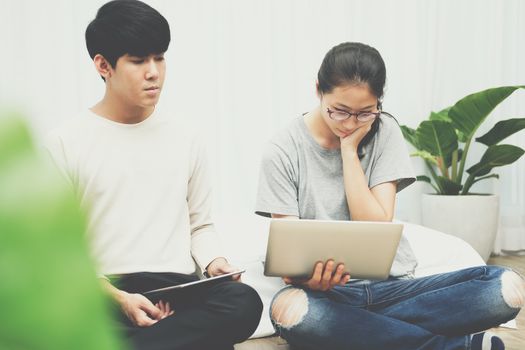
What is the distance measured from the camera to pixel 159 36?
1.37 meters

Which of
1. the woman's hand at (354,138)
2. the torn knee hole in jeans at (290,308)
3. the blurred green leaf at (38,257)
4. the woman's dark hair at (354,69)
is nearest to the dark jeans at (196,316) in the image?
the torn knee hole in jeans at (290,308)

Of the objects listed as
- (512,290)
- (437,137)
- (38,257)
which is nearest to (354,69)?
(512,290)

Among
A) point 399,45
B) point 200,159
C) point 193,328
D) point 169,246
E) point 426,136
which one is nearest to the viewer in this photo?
point 193,328

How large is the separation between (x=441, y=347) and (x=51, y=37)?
213 cm

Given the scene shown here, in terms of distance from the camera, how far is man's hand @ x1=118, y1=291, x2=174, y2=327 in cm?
123

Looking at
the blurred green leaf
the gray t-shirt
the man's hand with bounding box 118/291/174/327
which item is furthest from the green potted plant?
the blurred green leaf

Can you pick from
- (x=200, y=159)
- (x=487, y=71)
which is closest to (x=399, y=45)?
(x=487, y=71)

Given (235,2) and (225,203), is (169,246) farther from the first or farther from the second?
(235,2)

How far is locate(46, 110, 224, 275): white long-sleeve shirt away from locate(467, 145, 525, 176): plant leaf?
1943mm

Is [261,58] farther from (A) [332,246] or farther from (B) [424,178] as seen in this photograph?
(A) [332,246]

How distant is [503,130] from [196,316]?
2.29 meters

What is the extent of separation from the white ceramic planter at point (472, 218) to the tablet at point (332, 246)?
1.66 metres

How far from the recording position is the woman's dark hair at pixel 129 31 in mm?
1362

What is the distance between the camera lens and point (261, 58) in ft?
10.1
